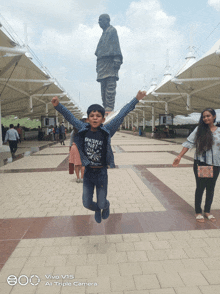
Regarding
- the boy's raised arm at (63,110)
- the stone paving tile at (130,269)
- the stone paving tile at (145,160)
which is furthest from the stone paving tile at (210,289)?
the stone paving tile at (145,160)

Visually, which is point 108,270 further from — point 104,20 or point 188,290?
point 104,20

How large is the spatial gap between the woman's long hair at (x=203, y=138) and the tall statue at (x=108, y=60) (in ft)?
124

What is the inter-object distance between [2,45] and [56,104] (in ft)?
31.2

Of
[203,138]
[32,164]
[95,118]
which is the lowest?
[32,164]

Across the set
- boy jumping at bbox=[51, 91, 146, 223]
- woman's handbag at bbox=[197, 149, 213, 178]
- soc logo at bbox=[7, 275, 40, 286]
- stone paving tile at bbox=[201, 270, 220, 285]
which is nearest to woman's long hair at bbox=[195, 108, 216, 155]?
woman's handbag at bbox=[197, 149, 213, 178]

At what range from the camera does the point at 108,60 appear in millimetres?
40219

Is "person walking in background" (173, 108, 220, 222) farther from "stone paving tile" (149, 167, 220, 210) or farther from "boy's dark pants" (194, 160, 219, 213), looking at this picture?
"stone paving tile" (149, 167, 220, 210)

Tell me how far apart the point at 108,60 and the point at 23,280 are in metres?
40.3

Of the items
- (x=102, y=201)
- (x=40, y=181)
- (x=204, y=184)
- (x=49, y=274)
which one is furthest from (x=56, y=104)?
(x=40, y=181)

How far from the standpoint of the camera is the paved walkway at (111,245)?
2312 millimetres

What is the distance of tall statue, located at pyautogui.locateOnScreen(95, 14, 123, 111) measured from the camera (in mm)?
39156

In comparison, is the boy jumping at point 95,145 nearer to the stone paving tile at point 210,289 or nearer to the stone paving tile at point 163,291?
the stone paving tile at point 163,291

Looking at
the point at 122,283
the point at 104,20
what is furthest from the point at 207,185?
the point at 104,20

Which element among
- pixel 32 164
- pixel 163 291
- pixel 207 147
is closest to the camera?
pixel 163 291
